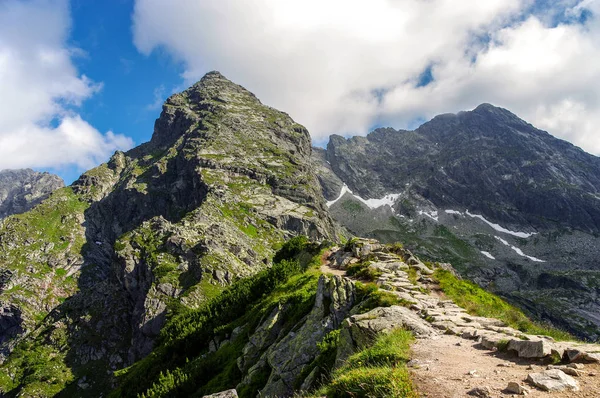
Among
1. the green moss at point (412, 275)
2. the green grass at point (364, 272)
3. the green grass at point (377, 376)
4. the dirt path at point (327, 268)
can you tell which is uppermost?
the dirt path at point (327, 268)

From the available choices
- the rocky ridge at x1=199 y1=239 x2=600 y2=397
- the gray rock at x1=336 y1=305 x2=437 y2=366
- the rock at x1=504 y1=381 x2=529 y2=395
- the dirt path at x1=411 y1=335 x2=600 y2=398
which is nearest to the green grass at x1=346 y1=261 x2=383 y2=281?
the rocky ridge at x1=199 y1=239 x2=600 y2=397

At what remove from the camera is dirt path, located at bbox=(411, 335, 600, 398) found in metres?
8.74

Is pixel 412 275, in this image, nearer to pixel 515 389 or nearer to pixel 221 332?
pixel 221 332

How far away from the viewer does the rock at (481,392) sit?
8.52 metres

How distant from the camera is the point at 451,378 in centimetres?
989

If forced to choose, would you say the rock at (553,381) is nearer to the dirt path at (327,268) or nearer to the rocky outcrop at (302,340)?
the rocky outcrop at (302,340)

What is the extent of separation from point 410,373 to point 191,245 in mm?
121050

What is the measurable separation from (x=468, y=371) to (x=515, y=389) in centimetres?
234

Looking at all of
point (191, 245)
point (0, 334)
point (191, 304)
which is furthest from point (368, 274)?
point (0, 334)

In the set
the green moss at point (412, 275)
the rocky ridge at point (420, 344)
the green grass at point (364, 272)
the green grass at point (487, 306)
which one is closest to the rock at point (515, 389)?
the rocky ridge at point (420, 344)

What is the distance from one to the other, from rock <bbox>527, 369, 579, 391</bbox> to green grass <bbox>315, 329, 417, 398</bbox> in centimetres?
315

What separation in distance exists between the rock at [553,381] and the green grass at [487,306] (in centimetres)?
1050

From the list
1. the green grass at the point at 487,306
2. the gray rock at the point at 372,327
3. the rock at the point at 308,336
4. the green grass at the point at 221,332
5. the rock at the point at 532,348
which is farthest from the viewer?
the green grass at the point at 221,332

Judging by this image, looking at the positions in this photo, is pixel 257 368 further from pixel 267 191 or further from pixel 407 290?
pixel 267 191
